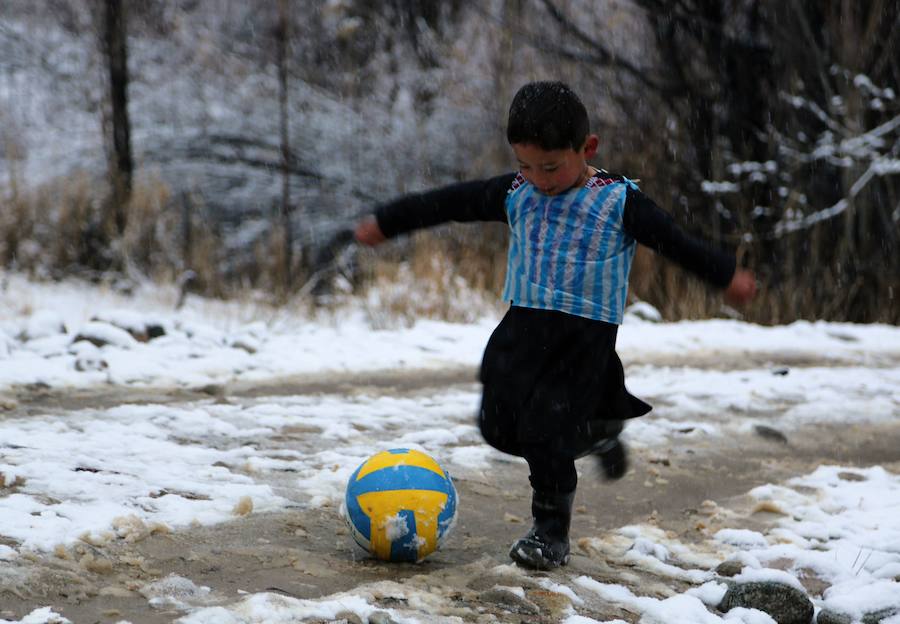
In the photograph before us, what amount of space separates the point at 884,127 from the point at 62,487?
10.6 meters

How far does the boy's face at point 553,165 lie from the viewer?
303 centimetres

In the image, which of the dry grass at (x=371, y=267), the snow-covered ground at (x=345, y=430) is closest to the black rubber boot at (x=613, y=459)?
the snow-covered ground at (x=345, y=430)

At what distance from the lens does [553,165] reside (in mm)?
3061

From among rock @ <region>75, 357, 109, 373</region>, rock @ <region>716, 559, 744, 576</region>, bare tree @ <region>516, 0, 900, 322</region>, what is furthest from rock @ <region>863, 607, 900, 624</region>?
bare tree @ <region>516, 0, 900, 322</region>

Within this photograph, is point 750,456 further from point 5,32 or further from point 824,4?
point 5,32

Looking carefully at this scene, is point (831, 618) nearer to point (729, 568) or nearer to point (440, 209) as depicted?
point (729, 568)

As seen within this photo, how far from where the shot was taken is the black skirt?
3.19m

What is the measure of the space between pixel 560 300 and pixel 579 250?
0.17 m

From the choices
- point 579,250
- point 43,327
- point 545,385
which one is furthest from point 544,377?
point 43,327

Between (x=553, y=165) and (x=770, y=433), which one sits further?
(x=770, y=433)

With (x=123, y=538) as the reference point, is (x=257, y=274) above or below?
above

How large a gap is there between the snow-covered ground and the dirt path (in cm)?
9

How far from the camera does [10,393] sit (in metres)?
5.12

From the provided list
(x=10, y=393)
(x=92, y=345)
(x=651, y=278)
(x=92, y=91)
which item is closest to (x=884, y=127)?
(x=651, y=278)
